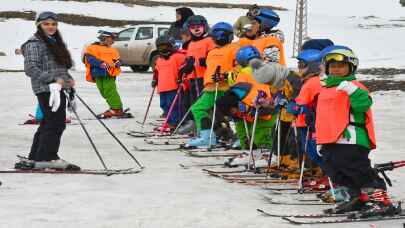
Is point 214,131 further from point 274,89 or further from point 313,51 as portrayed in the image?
point 313,51

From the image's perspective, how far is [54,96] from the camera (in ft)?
28.1

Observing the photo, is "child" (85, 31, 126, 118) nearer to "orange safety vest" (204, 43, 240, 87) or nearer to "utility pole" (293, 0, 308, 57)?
"orange safety vest" (204, 43, 240, 87)

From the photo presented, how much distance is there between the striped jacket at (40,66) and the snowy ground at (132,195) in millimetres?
968

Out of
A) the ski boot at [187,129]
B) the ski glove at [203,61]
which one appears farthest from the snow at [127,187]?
the ski glove at [203,61]

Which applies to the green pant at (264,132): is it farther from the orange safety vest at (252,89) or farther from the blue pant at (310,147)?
the blue pant at (310,147)

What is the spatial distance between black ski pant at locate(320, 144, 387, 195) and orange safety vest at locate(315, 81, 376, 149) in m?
0.09

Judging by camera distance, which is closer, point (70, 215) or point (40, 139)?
point (70, 215)

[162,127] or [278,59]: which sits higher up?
[278,59]

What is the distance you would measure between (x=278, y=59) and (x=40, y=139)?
107 inches

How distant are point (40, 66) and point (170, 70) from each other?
4205mm

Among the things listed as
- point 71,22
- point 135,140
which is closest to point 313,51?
point 135,140

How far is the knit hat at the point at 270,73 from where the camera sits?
333 inches

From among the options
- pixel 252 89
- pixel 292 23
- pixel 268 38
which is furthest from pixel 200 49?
pixel 292 23

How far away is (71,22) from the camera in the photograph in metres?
52.6
